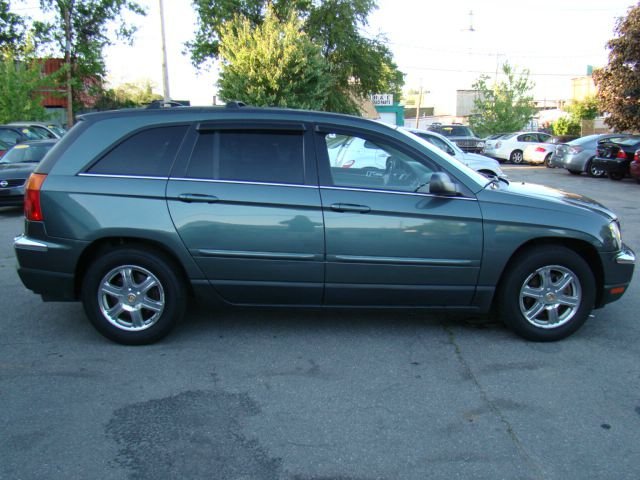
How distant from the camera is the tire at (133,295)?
4.26 meters

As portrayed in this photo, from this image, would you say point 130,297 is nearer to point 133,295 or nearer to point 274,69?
point 133,295

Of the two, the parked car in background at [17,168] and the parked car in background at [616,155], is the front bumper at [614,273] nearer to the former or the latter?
the parked car in background at [17,168]

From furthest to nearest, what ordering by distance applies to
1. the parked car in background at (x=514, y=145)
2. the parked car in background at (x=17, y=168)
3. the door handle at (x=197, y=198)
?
the parked car in background at (x=514, y=145) < the parked car in background at (x=17, y=168) < the door handle at (x=197, y=198)

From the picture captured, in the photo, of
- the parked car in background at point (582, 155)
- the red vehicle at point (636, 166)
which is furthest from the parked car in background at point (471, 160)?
the parked car in background at point (582, 155)

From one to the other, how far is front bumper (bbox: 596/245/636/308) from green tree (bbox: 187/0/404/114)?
27.2m

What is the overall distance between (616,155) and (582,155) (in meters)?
1.87

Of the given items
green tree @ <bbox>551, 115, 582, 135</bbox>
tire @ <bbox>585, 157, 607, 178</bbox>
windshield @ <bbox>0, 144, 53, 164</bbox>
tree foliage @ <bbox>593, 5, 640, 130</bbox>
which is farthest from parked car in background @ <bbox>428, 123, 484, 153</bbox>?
windshield @ <bbox>0, 144, 53, 164</bbox>

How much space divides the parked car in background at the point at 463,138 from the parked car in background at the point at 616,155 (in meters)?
10.4

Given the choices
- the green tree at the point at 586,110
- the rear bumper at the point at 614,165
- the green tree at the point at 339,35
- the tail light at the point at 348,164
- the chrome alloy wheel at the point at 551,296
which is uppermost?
the green tree at the point at 339,35

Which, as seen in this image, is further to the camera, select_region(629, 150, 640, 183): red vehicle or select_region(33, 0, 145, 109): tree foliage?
select_region(33, 0, 145, 109): tree foliage

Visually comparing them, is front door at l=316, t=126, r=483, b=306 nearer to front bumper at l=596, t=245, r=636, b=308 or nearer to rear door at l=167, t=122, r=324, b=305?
rear door at l=167, t=122, r=324, b=305

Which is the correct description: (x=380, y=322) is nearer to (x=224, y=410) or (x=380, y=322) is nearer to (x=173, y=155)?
(x=224, y=410)

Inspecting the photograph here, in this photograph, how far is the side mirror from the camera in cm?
419

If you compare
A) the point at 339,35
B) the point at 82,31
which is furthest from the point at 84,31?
the point at 339,35
